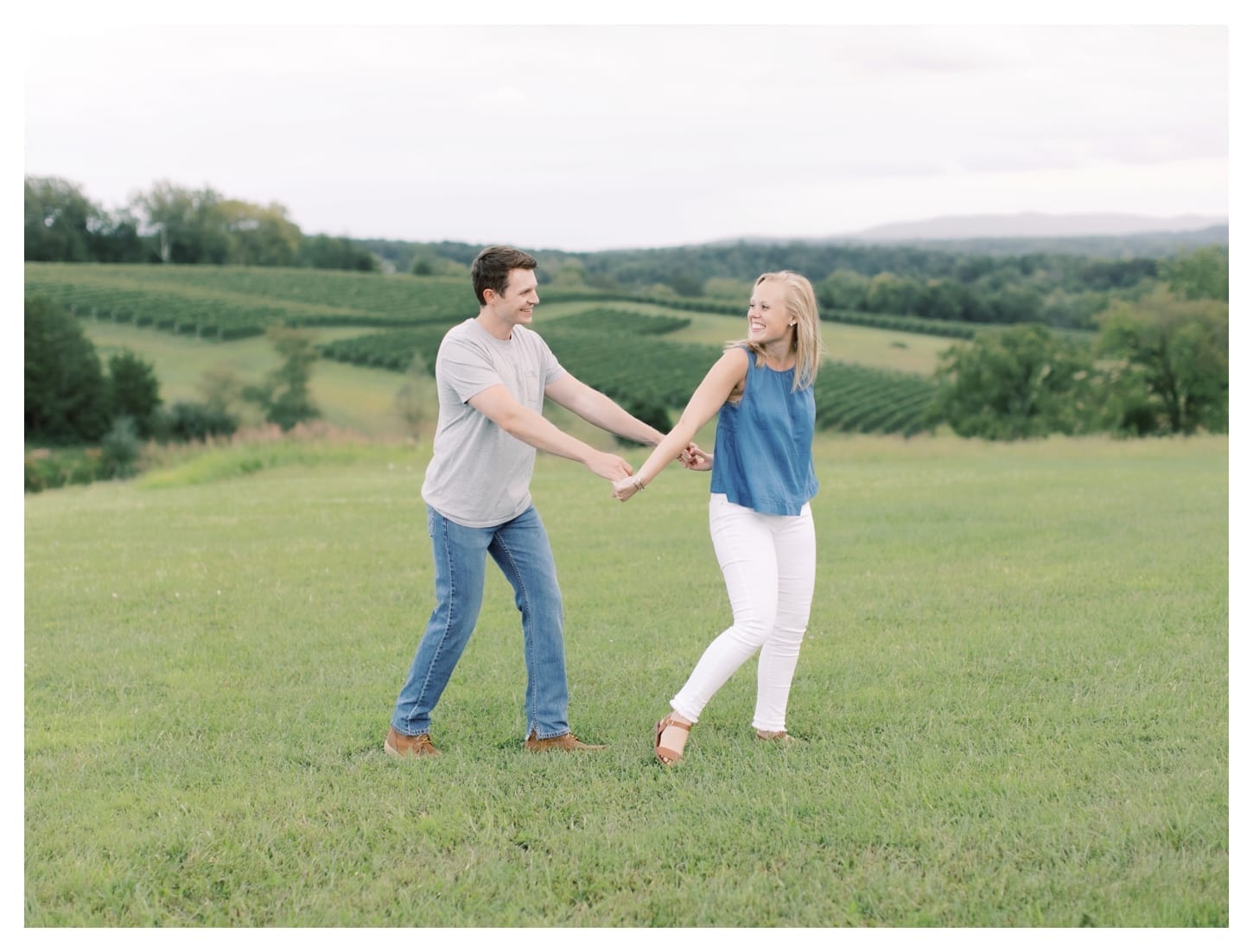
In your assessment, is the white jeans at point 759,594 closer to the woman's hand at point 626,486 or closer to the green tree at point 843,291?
the woman's hand at point 626,486

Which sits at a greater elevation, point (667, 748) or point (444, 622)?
point (444, 622)

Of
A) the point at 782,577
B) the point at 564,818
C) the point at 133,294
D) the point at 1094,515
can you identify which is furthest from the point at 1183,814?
the point at 133,294

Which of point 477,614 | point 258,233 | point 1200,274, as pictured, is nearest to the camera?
point 477,614

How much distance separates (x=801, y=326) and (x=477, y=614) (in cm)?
202

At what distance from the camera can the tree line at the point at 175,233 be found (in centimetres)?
9756

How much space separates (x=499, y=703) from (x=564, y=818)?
182 centimetres

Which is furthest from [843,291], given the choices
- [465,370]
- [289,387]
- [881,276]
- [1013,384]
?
[465,370]

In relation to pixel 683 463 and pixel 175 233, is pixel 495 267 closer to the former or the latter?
pixel 683 463

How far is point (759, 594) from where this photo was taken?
5.34m

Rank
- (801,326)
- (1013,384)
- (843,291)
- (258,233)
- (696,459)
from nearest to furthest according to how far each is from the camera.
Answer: (801,326)
(696,459)
(1013,384)
(843,291)
(258,233)

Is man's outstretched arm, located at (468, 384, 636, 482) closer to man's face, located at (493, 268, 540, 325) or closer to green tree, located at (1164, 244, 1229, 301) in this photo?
man's face, located at (493, 268, 540, 325)

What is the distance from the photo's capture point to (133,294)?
8631 centimetres

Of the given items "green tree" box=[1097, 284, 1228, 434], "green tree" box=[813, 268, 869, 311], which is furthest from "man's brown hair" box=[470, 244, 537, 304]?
"green tree" box=[813, 268, 869, 311]

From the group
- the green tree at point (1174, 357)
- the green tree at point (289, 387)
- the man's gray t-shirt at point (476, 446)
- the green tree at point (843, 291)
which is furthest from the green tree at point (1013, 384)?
the man's gray t-shirt at point (476, 446)
